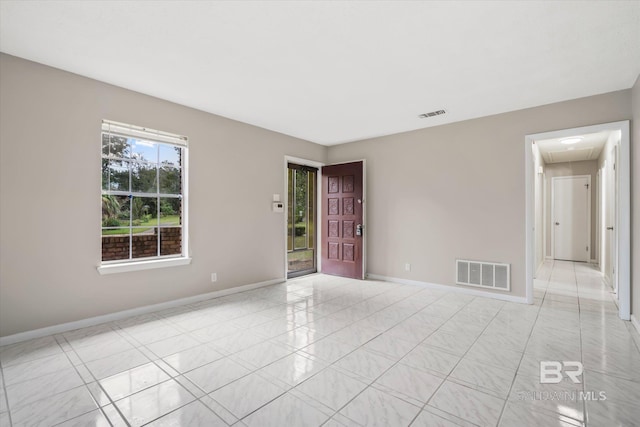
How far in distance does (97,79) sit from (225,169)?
69.6 inches

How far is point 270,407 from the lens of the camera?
1900 millimetres

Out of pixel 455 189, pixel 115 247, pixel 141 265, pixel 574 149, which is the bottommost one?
pixel 141 265

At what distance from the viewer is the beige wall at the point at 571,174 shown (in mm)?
7461

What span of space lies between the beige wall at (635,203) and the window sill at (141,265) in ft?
16.9

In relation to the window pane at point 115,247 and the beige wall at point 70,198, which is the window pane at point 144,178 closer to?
the beige wall at point 70,198

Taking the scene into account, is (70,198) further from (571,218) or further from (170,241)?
(571,218)

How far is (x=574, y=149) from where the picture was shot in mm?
6332

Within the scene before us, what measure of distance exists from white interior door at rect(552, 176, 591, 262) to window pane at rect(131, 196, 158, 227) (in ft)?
30.0

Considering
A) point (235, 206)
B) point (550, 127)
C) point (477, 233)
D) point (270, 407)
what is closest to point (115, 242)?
point (235, 206)

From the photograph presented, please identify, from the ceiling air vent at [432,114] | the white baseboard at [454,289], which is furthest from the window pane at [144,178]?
the white baseboard at [454,289]

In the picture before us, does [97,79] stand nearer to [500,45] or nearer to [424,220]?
[500,45]

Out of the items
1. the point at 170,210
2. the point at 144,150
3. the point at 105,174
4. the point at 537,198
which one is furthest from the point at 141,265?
the point at 537,198

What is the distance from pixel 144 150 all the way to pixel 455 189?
172 inches

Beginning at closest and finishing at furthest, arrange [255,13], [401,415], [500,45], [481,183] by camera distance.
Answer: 1. [401,415]
2. [255,13]
3. [500,45]
4. [481,183]
